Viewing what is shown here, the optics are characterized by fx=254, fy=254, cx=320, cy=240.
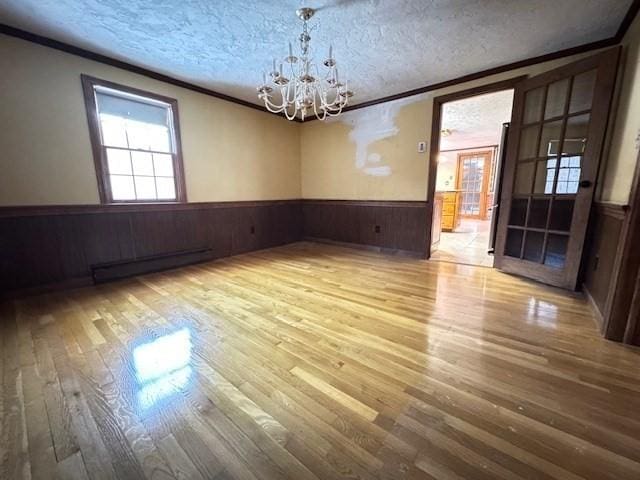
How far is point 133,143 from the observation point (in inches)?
122

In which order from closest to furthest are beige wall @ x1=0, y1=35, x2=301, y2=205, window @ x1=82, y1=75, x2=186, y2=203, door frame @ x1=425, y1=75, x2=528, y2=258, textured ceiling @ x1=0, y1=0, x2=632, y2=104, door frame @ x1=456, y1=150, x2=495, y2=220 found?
1. textured ceiling @ x1=0, y1=0, x2=632, y2=104
2. beige wall @ x1=0, y1=35, x2=301, y2=205
3. window @ x1=82, y1=75, x2=186, y2=203
4. door frame @ x1=425, y1=75, x2=528, y2=258
5. door frame @ x1=456, y1=150, x2=495, y2=220

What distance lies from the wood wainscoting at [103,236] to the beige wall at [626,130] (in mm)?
4281

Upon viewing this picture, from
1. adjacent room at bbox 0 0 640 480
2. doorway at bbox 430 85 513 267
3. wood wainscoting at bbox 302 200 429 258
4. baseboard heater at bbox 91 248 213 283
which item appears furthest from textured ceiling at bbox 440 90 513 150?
baseboard heater at bbox 91 248 213 283

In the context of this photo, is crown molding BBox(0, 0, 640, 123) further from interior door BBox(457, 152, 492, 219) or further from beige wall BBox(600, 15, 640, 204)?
interior door BBox(457, 152, 492, 219)

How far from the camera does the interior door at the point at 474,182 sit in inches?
319

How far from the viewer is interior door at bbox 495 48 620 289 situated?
92.1 inches

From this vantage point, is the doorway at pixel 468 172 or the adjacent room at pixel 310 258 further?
the doorway at pixel 468 172

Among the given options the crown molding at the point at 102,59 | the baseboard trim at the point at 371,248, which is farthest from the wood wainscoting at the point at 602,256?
the crown molding at the point at 102,59

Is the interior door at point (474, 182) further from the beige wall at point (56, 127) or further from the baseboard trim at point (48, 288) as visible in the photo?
the baseboard trim at point (48, 288)

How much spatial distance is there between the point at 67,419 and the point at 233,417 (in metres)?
0.75

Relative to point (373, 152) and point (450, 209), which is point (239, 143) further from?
point (450, 209)

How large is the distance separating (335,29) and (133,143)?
2.66 metres

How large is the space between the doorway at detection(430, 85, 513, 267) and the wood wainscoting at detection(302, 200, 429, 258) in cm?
36

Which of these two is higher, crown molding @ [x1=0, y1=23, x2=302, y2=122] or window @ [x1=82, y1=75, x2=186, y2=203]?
crown molding @ [x1=0, y1=23, x2=302, y2=122]
